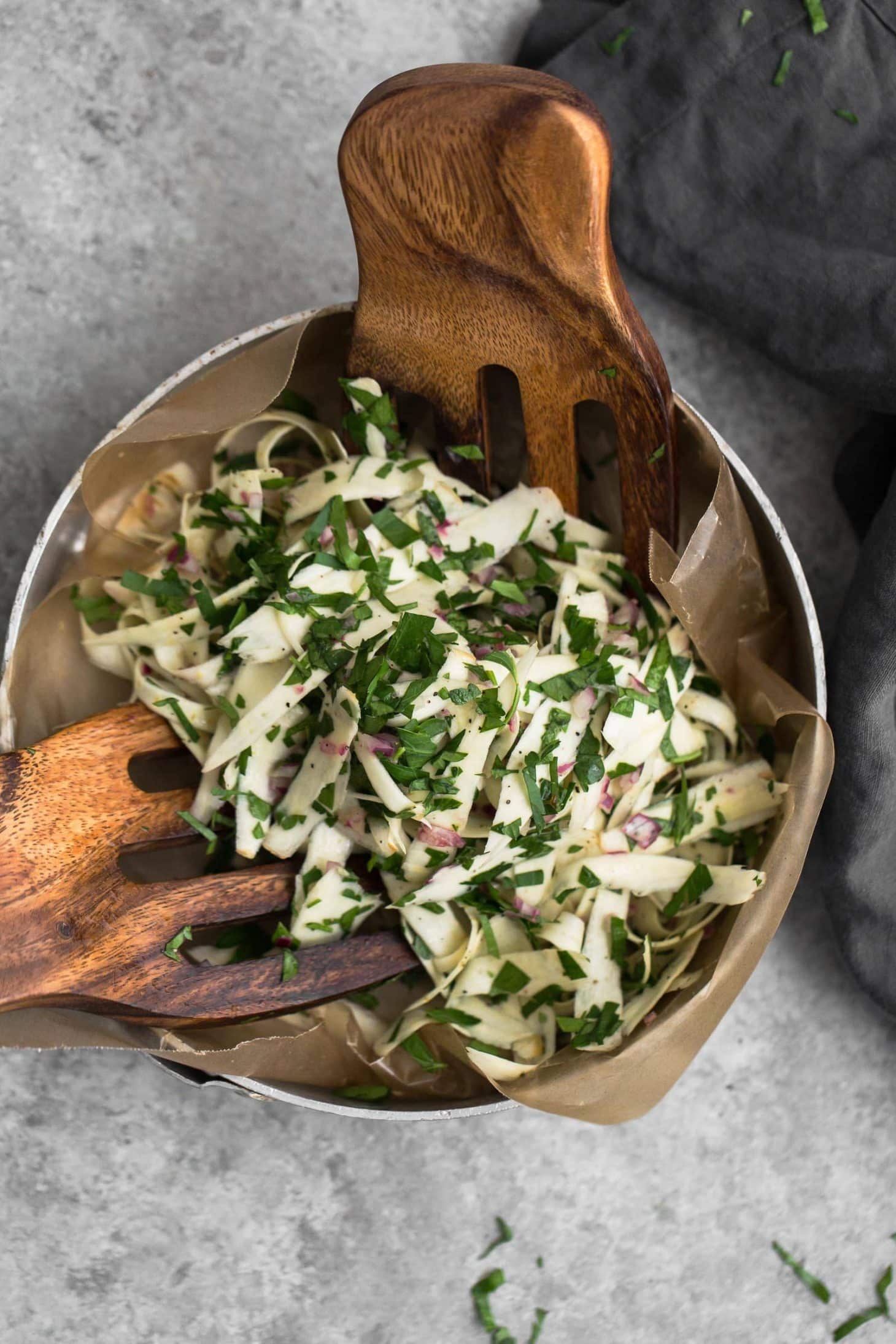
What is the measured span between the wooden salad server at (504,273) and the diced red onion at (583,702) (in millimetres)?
198

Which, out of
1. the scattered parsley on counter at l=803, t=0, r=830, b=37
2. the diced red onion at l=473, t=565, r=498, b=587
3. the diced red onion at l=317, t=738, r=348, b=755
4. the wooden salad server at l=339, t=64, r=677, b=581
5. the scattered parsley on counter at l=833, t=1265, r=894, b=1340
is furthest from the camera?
the scattered parsley on counter at l=833, t=1265, r=894, b=1340

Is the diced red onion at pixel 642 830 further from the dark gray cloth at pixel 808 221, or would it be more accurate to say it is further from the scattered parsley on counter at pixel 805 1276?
the scattered parsley on counter at pixel 805 1276

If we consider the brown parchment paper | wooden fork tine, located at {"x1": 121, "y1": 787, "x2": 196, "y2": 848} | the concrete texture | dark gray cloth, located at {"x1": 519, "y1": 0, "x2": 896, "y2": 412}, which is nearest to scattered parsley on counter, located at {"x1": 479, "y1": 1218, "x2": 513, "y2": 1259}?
the concrete texture

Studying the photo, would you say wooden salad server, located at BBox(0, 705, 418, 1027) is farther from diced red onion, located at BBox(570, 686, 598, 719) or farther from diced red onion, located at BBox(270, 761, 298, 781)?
diced red onion, located at BBox(570, 686, 598, 719)

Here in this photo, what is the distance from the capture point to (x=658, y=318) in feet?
Result: 4.90

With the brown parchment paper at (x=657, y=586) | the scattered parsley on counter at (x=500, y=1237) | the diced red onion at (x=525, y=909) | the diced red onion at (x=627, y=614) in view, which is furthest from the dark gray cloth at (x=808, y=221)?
the scattered parsley on counter at (x=500, y=1237)

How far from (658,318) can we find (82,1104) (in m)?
1.25

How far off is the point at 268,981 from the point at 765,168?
113 cm

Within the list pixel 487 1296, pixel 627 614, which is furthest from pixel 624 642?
pixel 487 1296

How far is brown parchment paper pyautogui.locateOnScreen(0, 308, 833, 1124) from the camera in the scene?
1168 mm

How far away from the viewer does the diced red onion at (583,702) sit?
3.85 ft

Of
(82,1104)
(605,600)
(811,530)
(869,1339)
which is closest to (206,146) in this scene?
(605,600)

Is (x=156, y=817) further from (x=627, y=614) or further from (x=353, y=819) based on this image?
(x=627, y=614)

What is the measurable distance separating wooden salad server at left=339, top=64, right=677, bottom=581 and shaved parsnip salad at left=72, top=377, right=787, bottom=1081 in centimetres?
6
